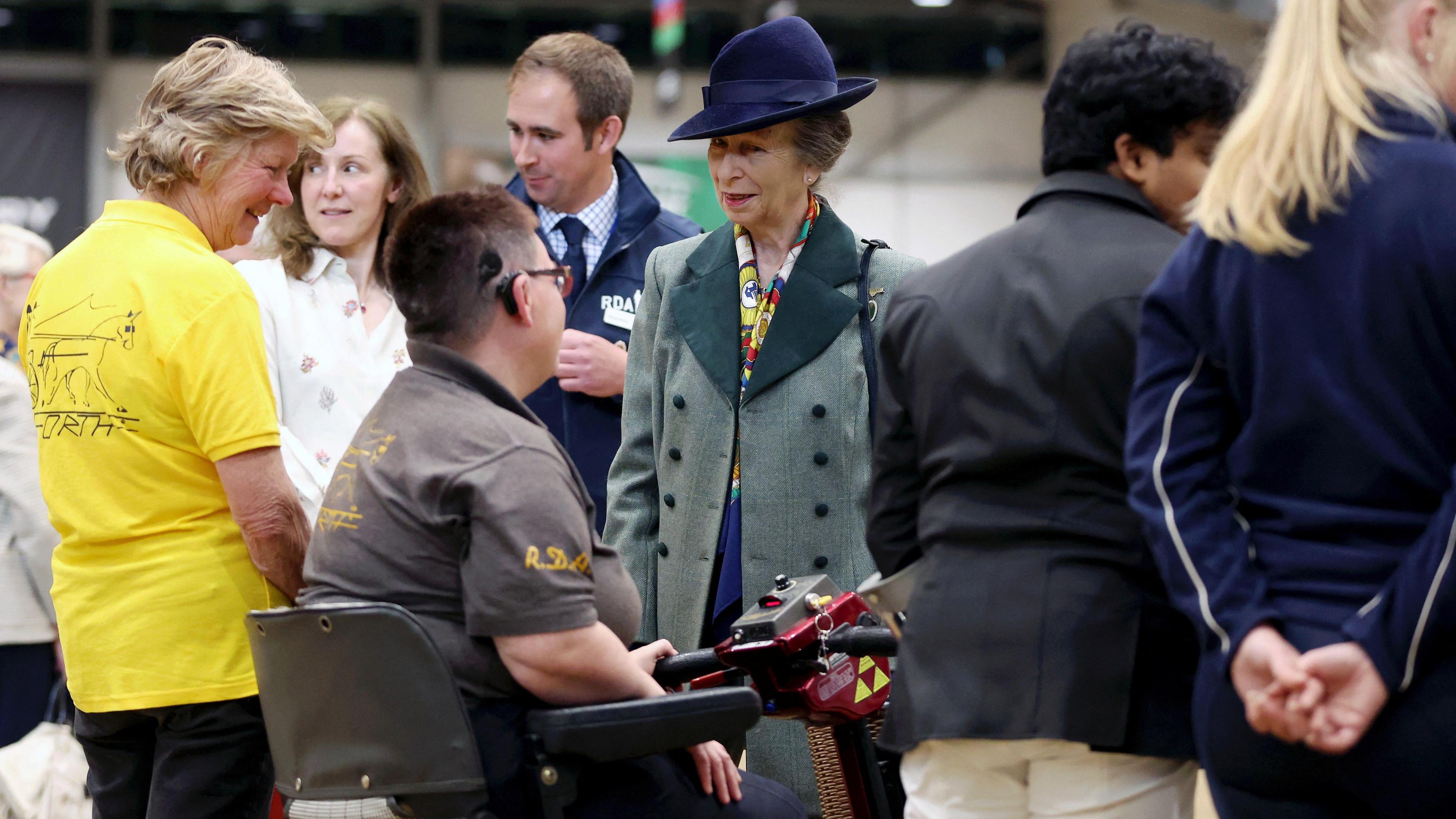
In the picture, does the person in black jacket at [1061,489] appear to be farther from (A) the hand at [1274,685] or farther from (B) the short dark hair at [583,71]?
(B) the short dark hair at [583,71]

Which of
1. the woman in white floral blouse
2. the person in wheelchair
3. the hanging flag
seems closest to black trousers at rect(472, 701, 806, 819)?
the person in wheelchair

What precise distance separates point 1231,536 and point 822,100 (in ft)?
4.47

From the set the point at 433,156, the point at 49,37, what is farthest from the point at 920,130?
the point at 49,37

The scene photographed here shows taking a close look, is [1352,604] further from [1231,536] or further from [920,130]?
[920,130]

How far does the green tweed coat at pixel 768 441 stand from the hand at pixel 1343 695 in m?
1.20

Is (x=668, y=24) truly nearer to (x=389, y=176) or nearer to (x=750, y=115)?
(x=389, y=176)

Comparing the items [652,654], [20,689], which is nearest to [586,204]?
[652,654]

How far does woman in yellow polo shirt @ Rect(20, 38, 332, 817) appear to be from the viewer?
2098 millimetres

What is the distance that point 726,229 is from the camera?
8.88ft

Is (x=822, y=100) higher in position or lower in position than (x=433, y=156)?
higher

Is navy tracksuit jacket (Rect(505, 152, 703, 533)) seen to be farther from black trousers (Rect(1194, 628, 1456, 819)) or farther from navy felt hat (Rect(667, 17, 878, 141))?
black trousers (Rect(1194, 628, 1456, 819))

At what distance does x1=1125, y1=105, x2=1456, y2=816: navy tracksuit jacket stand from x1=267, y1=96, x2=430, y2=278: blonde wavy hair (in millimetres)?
2064

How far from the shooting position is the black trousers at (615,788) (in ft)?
5.82

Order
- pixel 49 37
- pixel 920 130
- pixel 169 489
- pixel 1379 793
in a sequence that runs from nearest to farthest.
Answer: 1. pixel 1379 793
2. pixel 169 489
3. pixel 49 37
4. pixel 920 130
